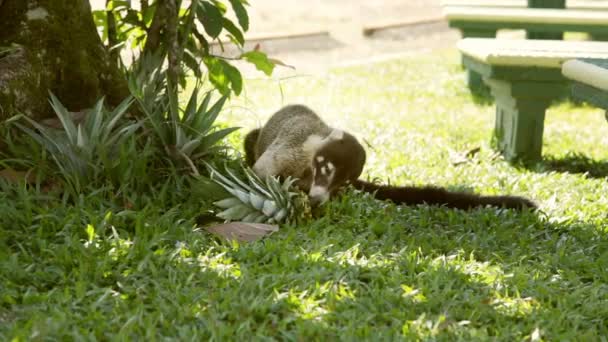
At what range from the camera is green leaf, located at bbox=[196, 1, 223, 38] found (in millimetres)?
4684

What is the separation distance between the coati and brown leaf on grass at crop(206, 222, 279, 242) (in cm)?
36

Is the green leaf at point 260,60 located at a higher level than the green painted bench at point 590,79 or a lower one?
higher

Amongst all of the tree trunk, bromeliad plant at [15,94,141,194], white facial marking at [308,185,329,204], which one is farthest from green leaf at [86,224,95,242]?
white facial marking at [308,185,329,204]

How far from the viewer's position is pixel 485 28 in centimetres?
858

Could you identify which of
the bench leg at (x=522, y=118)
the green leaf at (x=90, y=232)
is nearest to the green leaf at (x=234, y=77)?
the green leaf at (x=90, y=232)

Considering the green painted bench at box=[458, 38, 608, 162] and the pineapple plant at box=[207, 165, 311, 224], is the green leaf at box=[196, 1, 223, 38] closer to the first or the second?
the pineapple plant at box=[207, 165, 311, 224]

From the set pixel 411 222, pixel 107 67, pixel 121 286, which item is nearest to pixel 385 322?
pixel 121 286

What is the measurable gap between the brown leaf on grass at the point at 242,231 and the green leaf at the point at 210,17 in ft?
4.20

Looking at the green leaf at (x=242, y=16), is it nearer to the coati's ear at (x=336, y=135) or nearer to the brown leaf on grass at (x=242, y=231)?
the coati's ear at (x=336, y=135)

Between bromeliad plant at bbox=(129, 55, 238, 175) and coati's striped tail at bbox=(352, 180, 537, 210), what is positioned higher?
bromeliad plant at bbox=(129, 55, 238, 175)

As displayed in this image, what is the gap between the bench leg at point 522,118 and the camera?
5883mm

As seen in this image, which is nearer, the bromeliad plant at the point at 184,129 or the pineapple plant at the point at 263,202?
the pineapple plant at the point at 263,202

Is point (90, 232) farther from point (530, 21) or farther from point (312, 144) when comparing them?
point (530, 21)

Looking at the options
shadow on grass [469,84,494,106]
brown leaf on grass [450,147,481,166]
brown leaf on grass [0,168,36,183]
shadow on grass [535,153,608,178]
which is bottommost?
shadow on grass [469,84,494,106]
